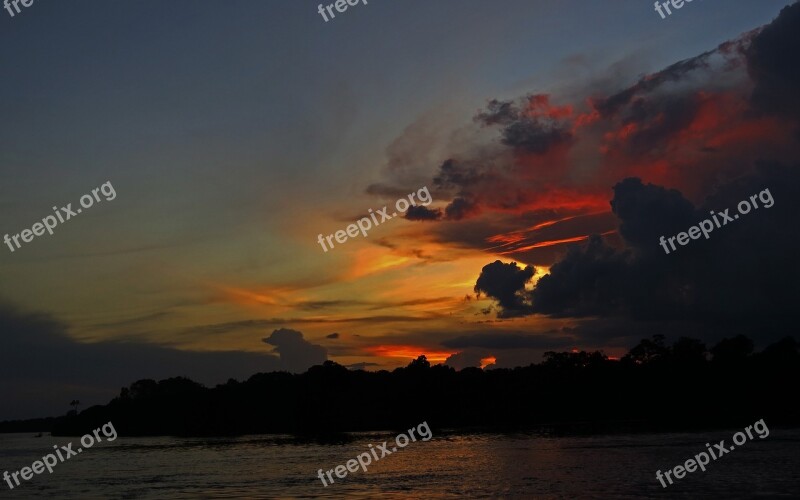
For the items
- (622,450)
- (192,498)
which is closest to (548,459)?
(622,450)

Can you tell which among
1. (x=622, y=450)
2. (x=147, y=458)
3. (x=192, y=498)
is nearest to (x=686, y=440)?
(x=622, y=450)

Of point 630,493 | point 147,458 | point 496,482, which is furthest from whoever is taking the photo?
point 147,458

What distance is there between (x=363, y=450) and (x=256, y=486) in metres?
55.3

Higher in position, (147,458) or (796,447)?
(147,458)

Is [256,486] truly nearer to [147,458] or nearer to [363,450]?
[363,450]

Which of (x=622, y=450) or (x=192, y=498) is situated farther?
(x=622, y=450)

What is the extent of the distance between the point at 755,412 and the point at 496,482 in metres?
144

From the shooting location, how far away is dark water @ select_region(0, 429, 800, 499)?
206ft

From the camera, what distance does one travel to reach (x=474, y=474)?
260ft

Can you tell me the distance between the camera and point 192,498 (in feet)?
217

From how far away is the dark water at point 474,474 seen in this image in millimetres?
62906

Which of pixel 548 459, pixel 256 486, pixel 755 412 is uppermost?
pixel 256 486

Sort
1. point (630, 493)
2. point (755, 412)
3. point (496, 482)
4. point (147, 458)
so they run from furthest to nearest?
point (755, 412) → point (147, 458) → point (496, 482) → point (630, 493)

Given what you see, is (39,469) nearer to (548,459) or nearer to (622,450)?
(548,459)
